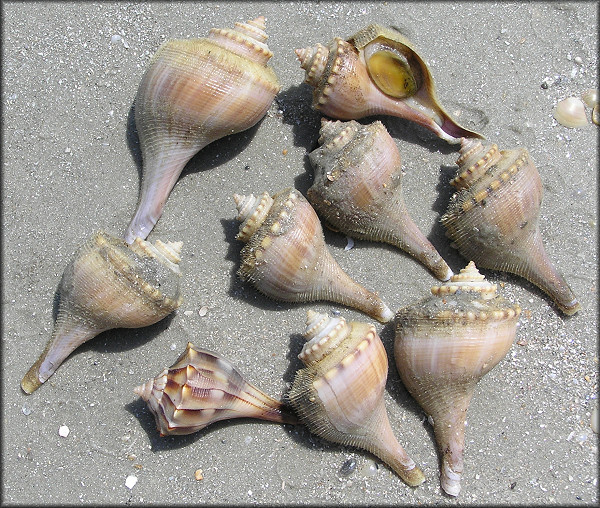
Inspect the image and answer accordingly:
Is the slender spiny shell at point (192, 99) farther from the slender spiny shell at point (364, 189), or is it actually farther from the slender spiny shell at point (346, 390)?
the slender spiny shell at point (346, 390)

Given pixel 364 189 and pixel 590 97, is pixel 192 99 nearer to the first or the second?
pixel 364 189

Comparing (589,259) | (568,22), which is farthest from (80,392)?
(568,22)

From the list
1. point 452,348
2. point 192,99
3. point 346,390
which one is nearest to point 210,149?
point 192,99

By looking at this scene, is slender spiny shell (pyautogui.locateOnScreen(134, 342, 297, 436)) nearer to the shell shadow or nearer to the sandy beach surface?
the sandy beach surface

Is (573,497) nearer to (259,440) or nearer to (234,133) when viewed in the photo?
(259,440)

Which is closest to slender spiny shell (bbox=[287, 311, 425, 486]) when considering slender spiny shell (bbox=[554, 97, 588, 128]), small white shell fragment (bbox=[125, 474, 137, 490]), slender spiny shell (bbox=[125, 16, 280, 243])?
small white shell fragment (bbox=[125, 474, 137, 490])

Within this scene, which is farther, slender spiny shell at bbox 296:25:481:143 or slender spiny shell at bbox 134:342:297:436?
slender spiny shell at bbox 296:25:481:143
